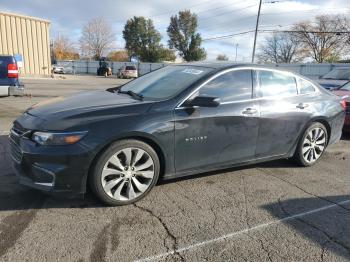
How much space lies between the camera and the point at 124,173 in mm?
3619

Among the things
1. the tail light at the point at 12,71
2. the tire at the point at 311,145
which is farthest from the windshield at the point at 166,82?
the tail light at the point at 12,71

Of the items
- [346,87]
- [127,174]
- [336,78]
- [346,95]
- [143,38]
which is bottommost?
[127,174]

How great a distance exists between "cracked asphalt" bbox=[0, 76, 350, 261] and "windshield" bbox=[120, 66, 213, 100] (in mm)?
1147

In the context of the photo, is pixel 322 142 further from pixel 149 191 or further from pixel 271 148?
pixel 149 191

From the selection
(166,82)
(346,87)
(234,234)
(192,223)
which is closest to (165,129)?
(166,82)

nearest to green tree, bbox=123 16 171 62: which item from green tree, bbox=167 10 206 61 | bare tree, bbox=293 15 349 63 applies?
green tree, bbox=167 10 206 61

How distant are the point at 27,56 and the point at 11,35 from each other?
1910 mm

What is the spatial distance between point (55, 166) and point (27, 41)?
25315mm

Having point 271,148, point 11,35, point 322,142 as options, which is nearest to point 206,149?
point 271,148

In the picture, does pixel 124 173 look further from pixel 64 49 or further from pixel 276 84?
pixel 64 49

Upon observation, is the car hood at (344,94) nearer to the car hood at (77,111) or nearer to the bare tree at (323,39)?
the car hood at (77,111)

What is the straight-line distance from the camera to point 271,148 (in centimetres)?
470

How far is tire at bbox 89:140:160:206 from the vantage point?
3.46 meters

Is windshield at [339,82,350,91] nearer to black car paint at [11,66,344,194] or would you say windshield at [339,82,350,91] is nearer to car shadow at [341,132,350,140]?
car shadow at [341,132,350,140]
